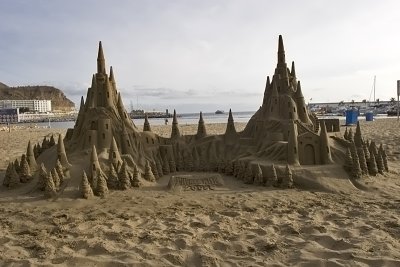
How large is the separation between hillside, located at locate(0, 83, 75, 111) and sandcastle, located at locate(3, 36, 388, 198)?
162381mm

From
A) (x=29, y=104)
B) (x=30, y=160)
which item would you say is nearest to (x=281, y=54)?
(x=30, y=160)

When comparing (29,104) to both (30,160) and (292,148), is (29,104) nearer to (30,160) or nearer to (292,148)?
(30,160)

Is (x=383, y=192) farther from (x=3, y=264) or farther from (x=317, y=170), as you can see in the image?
(x=3, y=264)

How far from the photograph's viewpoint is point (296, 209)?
26.0ft

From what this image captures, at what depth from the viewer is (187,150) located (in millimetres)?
12305

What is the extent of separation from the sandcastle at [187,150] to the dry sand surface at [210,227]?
524 mm

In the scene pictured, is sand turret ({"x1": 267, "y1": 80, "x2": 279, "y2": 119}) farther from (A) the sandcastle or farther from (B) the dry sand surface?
(B) the dry sand surface

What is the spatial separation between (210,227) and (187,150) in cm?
561

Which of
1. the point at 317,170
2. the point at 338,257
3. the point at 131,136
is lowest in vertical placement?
the point at 338,257

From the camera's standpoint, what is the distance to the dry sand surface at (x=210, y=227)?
5.43m

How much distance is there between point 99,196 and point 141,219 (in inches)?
80.5

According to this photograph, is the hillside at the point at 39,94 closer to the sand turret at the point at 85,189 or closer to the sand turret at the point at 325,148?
the sand turret at the point at 85,189

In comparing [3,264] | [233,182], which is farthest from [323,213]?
[3,264]

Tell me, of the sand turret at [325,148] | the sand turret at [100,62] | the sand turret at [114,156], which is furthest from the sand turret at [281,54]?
the sand turret at [114,156]
